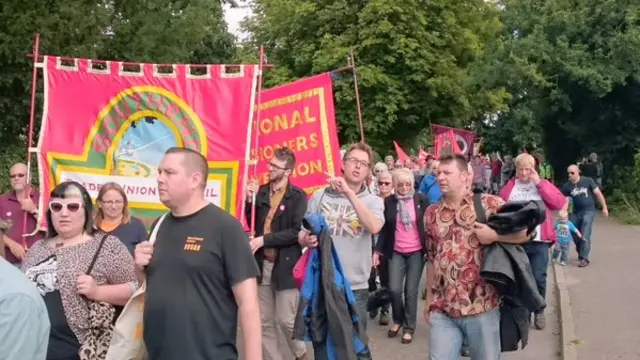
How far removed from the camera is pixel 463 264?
482 cm

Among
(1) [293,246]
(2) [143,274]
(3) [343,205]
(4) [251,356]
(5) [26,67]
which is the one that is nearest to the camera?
(4) [251,356]

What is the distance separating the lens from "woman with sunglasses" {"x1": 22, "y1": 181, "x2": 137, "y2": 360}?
13.0 ft

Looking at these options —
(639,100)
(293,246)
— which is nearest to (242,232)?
(293,246)

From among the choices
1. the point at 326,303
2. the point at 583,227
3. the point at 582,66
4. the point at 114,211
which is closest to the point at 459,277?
the point at 326,303

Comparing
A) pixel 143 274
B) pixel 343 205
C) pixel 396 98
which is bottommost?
pixel 143 274

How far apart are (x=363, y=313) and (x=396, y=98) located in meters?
25.7

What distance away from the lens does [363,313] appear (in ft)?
20.0

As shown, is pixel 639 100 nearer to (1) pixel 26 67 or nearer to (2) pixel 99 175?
(1) pixel 26 67

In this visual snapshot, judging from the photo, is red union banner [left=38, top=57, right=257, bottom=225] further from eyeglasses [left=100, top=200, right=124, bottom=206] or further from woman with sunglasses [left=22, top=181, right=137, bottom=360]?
woman with sunglasses [left=22, top=181, right=137, bottom=360]

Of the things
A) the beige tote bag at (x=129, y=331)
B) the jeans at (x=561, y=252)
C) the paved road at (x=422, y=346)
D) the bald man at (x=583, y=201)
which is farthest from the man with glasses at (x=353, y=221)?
the jeans at (x=561, y=252)

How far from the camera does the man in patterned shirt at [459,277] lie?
4820 millimetres

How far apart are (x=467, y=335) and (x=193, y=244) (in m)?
2.09

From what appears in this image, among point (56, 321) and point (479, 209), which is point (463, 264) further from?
point (56, 321)

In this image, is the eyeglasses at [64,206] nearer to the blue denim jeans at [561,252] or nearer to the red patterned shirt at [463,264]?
the red patterned shirt at [463,264]
